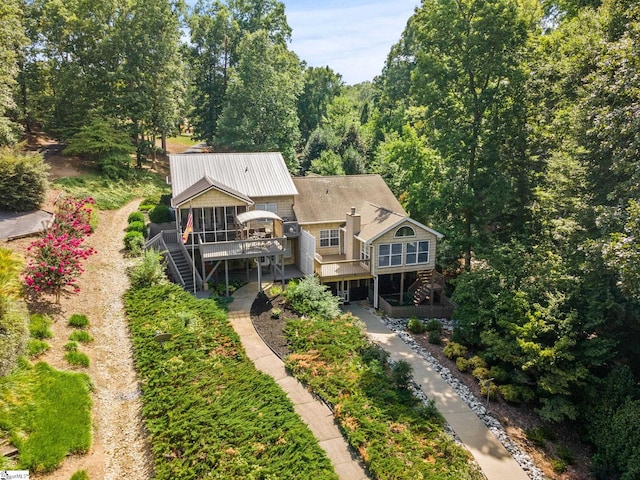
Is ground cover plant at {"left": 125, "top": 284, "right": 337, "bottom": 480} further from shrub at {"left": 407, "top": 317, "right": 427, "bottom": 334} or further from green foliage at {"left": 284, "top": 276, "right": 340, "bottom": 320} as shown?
shrub at {"left": 407, "top": 317, "right": 427, "bottom": 334}

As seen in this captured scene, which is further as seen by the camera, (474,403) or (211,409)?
(474,403)

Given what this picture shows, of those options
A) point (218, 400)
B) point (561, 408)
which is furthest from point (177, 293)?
point (561, 408)

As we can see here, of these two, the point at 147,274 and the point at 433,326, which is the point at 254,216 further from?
the point at 433,326

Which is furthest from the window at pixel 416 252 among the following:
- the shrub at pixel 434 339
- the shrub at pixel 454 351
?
the shrub at pixel 454 351

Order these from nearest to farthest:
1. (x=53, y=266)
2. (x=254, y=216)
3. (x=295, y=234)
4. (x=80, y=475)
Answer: (x=80, y=475)
(x=53, y=266)
(x=254, y=216)
(x=295, y=234)

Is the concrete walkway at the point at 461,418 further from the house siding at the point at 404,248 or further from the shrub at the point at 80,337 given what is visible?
the shrub at the point at 80,337

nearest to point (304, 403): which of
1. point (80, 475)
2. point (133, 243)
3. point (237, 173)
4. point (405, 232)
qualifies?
point (80, 475)
